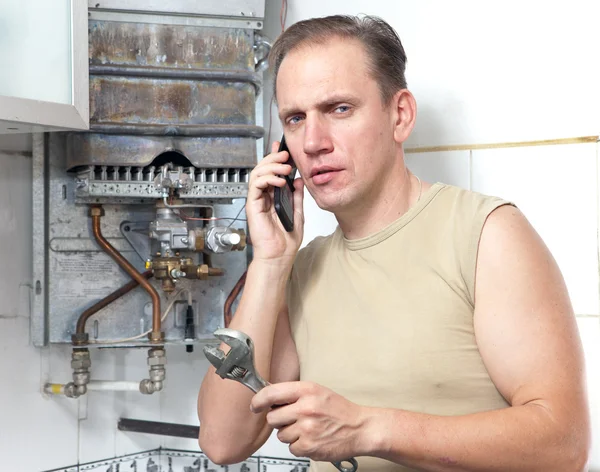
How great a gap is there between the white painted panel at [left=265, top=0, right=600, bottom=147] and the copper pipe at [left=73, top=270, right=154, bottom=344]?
0.71 meters

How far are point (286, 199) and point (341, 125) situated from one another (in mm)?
215

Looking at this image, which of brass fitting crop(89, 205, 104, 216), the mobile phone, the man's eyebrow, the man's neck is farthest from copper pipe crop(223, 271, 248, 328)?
the man's eyebrow

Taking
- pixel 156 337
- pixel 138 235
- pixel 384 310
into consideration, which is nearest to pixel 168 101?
pixel 138 235

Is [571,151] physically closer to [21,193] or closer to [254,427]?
[254,427]

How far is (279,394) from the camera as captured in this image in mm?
1003

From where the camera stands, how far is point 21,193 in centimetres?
174

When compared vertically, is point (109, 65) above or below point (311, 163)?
above

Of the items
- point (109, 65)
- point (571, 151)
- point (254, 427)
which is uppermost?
point (109, 65)

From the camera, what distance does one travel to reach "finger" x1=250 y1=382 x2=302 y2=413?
1003mm

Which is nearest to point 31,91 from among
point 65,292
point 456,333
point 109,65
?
point 109,65

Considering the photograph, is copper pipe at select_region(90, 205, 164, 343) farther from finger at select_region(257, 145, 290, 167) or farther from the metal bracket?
finger at select_region(257, 145, 290, 167)

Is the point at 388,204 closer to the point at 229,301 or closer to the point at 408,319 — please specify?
the point at 408,319

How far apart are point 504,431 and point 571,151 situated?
0.69 m

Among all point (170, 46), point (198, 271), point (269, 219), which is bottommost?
point (198, 271)
